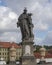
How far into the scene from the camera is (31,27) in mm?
24328

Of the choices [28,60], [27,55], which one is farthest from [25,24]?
[28,60]

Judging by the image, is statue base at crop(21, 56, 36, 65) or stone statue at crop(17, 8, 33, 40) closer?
statue base at crop(21, 56, 36, 65)

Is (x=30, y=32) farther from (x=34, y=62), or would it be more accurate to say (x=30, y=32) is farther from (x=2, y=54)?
(x=2, y=54)

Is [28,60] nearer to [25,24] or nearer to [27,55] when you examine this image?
[27,55]

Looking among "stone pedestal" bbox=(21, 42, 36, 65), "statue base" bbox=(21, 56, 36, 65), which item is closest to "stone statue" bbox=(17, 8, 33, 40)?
"stone pedestal" bbox=(21, 42, 36, 65)

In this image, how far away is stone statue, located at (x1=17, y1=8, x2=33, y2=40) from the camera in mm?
24203

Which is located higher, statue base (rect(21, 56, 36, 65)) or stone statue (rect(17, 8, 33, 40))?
stone statue (rect(17, 8, 33, 40))

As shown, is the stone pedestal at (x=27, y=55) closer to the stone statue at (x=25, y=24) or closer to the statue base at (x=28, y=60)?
the statue base at (x=28, y=60)

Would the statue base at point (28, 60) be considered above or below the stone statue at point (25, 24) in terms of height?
below

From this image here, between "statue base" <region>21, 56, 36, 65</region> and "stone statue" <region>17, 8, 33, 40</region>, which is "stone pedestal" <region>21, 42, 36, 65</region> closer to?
"statue base" <region>21, 56, 36, 65</region>

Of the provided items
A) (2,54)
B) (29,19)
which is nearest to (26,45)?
(29,19)

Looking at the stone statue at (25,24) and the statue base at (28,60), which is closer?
the statue base at (28,60)

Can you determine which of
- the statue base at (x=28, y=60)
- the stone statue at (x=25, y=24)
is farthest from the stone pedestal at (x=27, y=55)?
the stone statue at (x=25, y=24)

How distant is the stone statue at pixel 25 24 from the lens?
24203 mm
